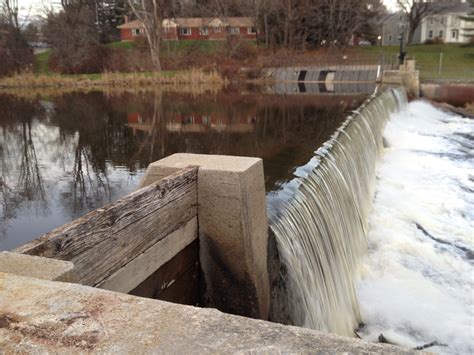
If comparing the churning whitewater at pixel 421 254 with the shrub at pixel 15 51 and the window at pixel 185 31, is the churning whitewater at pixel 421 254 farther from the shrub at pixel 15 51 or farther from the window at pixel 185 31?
the window at pixel 185 31

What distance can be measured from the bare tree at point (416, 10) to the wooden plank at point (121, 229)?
57.0 metres

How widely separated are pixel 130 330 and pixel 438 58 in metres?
49.3

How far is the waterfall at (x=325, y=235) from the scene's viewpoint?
4.64m

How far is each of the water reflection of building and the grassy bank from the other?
21307mm

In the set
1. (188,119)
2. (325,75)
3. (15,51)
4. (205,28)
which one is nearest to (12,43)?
(15,51)

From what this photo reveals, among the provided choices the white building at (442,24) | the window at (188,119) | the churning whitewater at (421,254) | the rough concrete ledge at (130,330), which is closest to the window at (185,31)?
the white building at (442,24)

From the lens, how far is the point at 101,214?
3043mm

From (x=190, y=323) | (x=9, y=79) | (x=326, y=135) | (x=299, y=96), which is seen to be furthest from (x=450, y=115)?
(x=9, y=79)

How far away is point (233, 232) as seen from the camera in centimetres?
395

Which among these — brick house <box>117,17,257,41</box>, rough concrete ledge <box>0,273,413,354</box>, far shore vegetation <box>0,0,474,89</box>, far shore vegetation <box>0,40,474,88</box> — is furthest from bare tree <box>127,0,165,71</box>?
rough concrete ledge <box>0,273,413,354</box>

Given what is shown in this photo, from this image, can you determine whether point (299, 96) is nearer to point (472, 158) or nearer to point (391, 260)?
point (472, 158)

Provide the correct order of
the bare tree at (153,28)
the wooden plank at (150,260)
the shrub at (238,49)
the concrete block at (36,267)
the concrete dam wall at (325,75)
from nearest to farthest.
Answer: the concrete block at (36,267) < the wooden plank at (150,260) < the concrete dam wall at (325,75) < the bare tree at (153,28) < the shrub at (238,49)

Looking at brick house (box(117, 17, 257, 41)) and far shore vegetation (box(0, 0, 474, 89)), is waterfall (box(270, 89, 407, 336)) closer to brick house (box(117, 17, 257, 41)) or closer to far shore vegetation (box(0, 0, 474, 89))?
far shore vegetation (box(0, 0, 474, 89))

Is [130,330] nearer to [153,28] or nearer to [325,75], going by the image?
[325,75]
